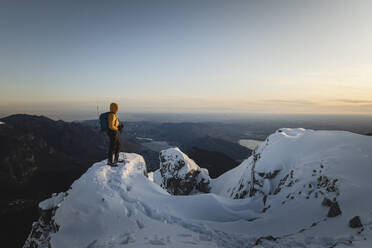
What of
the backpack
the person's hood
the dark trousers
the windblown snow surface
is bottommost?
the windblown snow surface

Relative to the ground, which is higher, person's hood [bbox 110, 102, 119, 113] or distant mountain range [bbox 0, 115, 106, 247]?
person's hood [bbox 110, 102, 119, 113]

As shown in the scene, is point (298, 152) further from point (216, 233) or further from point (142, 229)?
point (142, 229)

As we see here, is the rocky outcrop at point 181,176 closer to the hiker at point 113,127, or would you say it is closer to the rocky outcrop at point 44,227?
the hiker at point 113,127

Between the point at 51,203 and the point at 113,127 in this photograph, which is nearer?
the point at 51,203

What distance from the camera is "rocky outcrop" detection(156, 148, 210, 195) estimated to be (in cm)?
4459

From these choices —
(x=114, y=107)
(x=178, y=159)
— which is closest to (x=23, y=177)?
(x=178, y=159)

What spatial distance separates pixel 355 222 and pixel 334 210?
3.48ft

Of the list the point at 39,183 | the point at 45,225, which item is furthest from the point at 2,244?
the point at 45,225

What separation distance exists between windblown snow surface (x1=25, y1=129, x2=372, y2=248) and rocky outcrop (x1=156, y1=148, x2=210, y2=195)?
35050 millimetres

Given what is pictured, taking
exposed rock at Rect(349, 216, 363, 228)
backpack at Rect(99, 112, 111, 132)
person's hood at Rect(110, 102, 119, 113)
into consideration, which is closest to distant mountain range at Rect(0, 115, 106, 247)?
backpack at Rect(99, 112, 111, 132)

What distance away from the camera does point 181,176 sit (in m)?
A: 45.3

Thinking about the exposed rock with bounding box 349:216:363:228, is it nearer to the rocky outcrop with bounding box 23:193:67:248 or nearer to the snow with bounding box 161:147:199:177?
the rocky outcrop with bounding box 23:193:67:248

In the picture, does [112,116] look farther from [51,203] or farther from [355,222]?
[355,222]

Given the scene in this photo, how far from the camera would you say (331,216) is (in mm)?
6684
